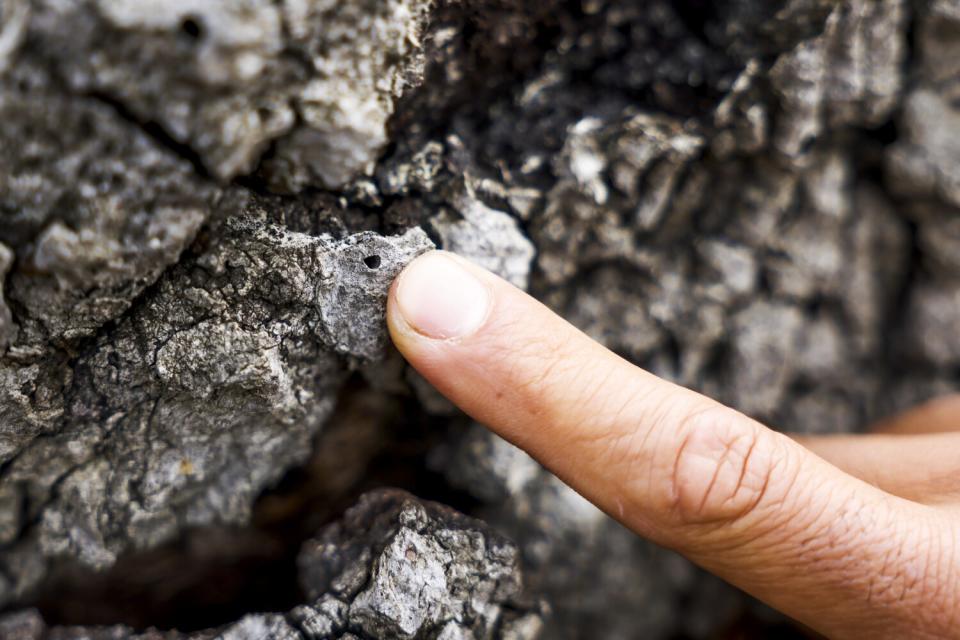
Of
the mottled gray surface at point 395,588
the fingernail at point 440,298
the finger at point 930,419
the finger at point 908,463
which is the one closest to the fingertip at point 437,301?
the fingernail at point 440,298

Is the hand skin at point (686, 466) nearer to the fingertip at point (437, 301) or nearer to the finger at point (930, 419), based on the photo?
the fingertip at point (437, 301)

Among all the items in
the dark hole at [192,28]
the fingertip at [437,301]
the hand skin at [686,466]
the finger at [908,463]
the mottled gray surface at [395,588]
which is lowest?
the mottled gray surface at [395,588]

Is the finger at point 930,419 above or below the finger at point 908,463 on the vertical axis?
below

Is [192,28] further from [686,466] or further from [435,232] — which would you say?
[686,466]

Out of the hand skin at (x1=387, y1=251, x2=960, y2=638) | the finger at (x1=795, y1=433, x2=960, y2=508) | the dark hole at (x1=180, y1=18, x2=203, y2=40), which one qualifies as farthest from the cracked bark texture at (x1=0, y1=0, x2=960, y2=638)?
the finger at (x1=795, y1=433, x2=960, y2=508)

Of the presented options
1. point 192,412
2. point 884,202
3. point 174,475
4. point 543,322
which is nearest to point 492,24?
point 543,322

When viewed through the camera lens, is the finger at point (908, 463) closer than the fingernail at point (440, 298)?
No

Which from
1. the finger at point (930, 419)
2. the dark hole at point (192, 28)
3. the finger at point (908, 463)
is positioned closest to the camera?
the dark hole at point (192, 28)
